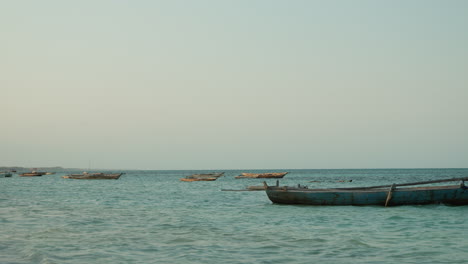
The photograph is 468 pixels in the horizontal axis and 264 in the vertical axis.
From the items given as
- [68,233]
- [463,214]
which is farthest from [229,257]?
[463,214]

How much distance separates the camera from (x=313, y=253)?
13.0 metres

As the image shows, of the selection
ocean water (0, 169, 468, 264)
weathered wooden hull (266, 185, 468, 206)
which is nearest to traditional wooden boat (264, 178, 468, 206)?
weathered wooden hull (266, 185, 468, 206)

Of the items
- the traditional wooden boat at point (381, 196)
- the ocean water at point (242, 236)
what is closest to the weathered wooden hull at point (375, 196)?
the traditional wooden boat at point (381, 196)

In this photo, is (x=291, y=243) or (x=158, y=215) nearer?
(x=291, y=243)

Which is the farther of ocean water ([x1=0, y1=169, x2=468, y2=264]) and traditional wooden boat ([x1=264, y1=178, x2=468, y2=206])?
traditional wooden boat ([x1=264, y1=178, x2=468, y2=206])

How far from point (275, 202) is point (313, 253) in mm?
14883

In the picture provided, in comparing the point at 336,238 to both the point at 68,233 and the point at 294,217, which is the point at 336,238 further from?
the point at 68,233

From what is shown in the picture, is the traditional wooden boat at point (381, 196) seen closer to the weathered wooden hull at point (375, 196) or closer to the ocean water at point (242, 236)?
the weathered wooden hull at point (375, 196)

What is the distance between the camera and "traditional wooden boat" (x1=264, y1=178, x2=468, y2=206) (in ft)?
80.5

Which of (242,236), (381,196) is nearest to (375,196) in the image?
(381,196)

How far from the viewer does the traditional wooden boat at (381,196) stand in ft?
80.5

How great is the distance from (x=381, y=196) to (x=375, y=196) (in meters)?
0.30

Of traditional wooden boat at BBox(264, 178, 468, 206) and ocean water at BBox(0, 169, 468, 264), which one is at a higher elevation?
traditional wooden boat at BBox(264, 178, 468, 206)

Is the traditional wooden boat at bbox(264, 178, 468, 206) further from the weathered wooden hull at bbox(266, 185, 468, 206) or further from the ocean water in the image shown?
the ocean water
